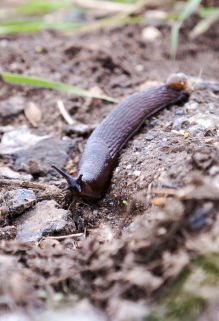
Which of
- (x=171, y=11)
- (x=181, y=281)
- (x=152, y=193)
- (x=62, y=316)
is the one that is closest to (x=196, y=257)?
(x=181, y=281)

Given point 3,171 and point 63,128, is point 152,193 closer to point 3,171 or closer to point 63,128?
point 3,171

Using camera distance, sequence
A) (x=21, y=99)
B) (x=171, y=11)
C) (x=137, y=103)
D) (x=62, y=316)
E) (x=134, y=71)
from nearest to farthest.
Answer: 1. (x=62, y=316)
2. (x=137, y=103)
3. (x=21, y=99)
4. (x=134, y=71)
5. (x=171, y=11)

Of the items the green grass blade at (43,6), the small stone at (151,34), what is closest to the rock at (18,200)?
the small stone at (151,34)

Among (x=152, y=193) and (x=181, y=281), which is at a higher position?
(x=181, y=281)

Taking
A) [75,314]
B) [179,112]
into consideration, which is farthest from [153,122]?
[75,314]

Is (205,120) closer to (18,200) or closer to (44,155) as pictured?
(44,155)

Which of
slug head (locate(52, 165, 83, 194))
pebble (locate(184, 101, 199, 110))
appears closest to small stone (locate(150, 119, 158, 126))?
pebble (locate(184, 101, 199, 110))

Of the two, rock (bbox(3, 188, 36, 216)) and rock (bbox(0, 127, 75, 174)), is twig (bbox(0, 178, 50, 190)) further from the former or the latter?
rock (bbox(0, 127, 75, 174))
